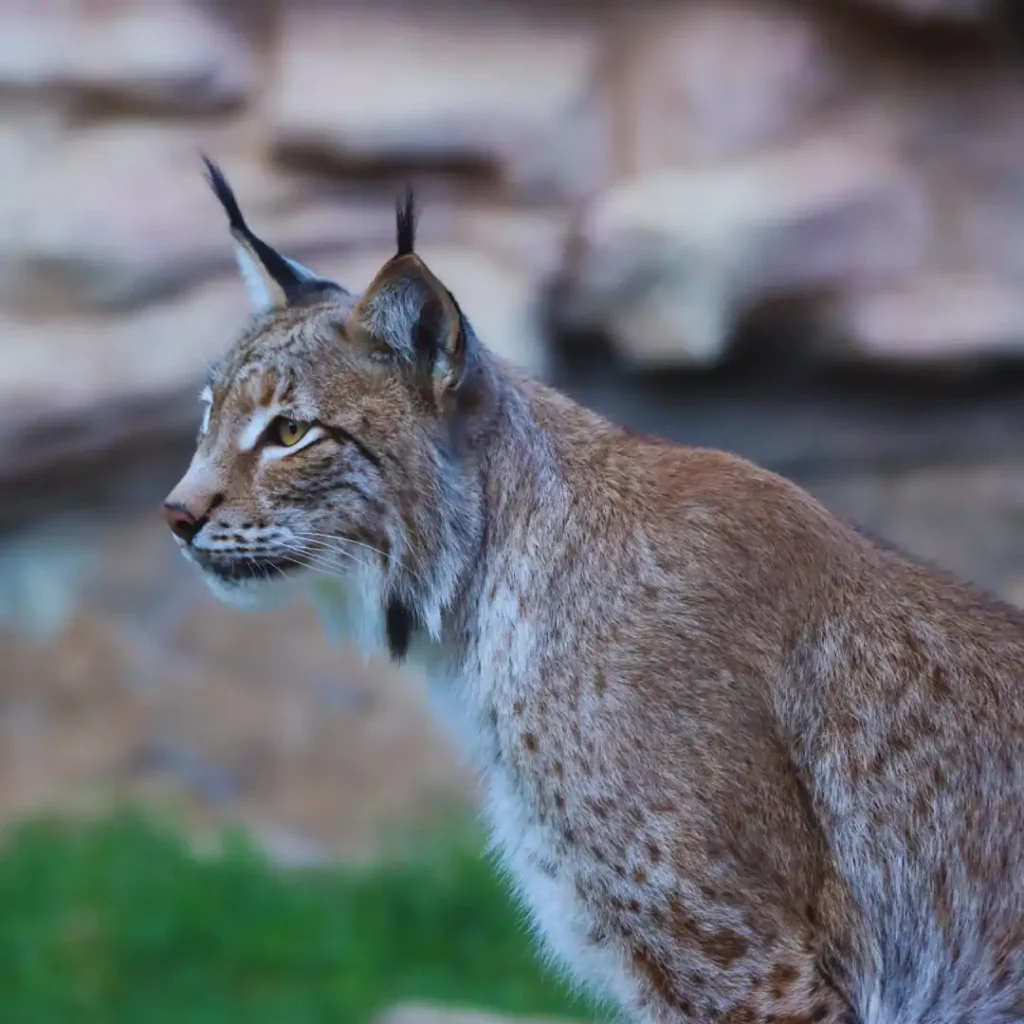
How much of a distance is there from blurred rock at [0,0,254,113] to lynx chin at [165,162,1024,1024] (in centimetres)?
304

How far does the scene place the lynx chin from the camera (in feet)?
8.03

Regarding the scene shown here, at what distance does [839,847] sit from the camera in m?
2.51

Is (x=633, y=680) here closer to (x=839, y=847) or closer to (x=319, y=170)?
(x=839, y=847)

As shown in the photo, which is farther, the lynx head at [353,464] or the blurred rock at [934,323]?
the blurred rock at [934,323]

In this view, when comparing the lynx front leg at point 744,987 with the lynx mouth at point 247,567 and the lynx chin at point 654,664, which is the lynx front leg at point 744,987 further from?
the lynx mouth at point 247,567

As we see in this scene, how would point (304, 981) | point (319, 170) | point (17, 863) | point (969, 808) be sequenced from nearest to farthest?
point (969, 808) → point (304, 981) → point (17, 863) → point (319, 170)

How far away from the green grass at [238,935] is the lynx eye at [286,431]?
2363 millimetres

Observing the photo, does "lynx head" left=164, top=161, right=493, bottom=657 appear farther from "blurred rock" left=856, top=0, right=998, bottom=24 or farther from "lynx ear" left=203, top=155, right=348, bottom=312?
"blurred rock" left=856, top=0, right=998, bottom=24

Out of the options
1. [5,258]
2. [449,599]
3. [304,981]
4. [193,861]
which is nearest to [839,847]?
[449,599]

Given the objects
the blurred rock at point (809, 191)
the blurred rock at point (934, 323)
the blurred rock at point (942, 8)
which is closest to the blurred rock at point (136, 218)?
the blurred rock at point (809, 191)

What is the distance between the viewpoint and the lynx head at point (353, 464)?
2.61 m

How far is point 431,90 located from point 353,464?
3124 millimetres

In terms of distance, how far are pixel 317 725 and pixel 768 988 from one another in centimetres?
342

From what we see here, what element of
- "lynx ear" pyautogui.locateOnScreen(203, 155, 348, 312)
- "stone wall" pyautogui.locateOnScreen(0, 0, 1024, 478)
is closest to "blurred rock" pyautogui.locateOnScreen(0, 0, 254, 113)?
"stone wall" pyautogui.locateOnScreen(0, 0, 1024, 478)
